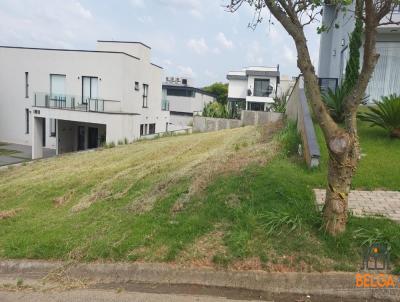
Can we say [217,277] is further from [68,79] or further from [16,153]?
[68,79]

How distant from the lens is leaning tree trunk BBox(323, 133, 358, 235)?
4.64 metres

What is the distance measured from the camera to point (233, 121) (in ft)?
78.0

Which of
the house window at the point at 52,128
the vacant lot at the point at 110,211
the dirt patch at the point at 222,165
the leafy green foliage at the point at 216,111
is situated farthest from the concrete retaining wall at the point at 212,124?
the dirt patch at the point at 222,165

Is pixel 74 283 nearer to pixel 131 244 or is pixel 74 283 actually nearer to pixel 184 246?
pixel 131 244

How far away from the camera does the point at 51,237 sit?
5.76 metres

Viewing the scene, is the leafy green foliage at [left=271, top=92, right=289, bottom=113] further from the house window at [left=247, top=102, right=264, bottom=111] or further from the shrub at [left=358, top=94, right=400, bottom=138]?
the house window at [left=247, top=102, right=264, bottom=111]

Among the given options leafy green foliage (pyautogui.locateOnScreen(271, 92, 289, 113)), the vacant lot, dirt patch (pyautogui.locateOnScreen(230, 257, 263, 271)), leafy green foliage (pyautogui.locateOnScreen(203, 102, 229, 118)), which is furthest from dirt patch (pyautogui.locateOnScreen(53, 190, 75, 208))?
leafy green foliage (pyautogui.locateOnScreen(203, 102, 229, 118))

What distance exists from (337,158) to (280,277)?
1542 millimetres

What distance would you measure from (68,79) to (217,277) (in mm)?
26696

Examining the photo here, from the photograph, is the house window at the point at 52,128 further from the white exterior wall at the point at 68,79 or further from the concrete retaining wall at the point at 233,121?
the concrete retaining wall at the point at 233,121

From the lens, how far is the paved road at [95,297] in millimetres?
4176

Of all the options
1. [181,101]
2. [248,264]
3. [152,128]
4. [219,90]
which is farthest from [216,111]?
[219,90]

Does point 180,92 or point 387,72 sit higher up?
point 180,92

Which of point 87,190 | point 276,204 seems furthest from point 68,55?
point 276,204
